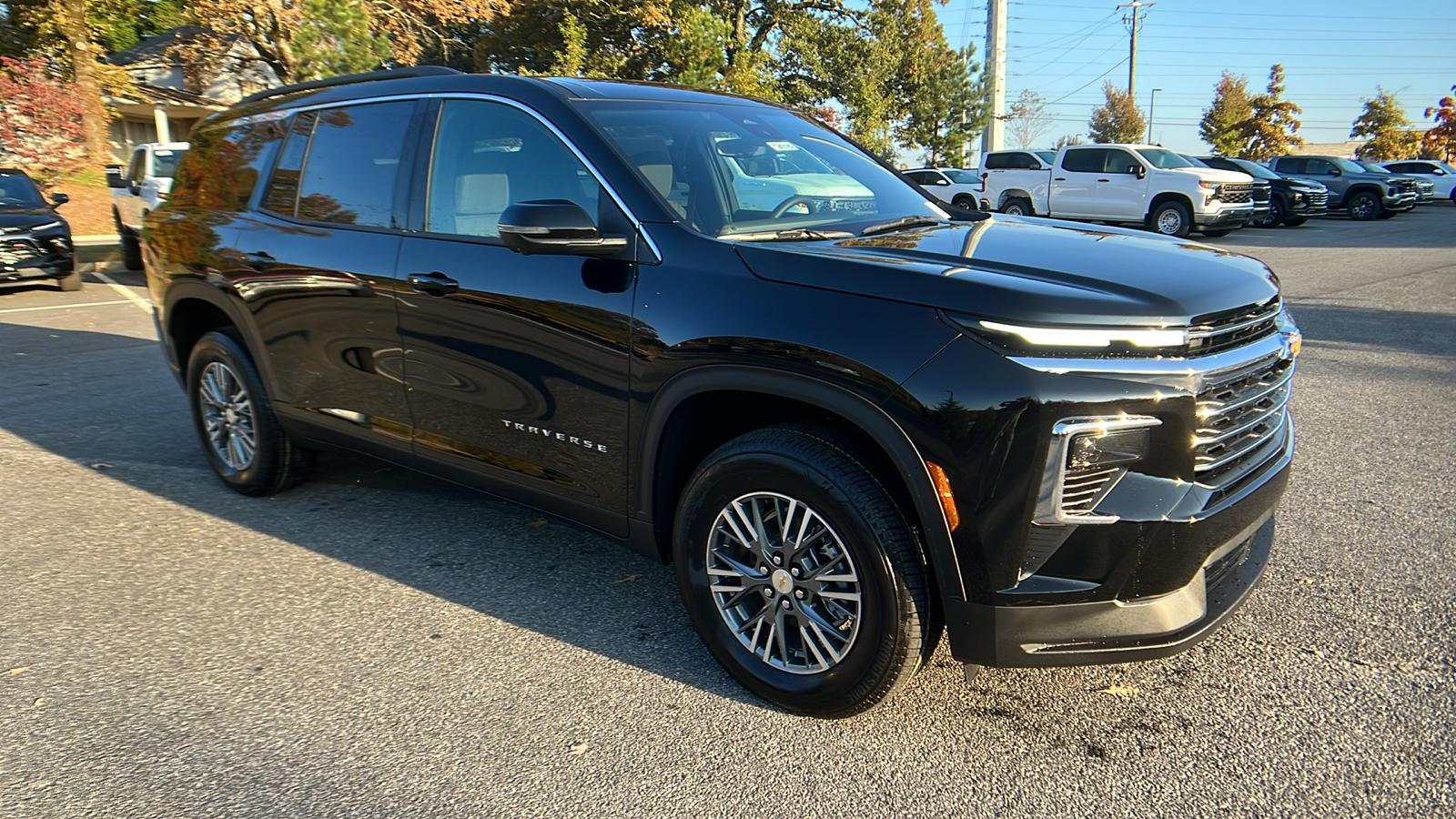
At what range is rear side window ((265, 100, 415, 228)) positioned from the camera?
3969 mm

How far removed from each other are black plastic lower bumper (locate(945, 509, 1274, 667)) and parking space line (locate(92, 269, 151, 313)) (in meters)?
11.6

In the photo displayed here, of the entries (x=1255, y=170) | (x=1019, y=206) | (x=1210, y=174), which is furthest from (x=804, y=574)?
(x=1255, y=170)

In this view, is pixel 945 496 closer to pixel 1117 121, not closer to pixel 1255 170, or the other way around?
pixel 1255 170

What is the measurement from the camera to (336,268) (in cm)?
405

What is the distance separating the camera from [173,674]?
3248 mm

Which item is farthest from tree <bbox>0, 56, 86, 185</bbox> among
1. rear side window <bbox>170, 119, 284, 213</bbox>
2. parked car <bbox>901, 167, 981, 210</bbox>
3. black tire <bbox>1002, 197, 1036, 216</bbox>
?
rear side window <bbox>170, 119, 284, 213</bbox>

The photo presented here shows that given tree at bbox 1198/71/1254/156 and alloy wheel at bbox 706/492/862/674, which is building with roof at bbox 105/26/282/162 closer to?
alloy wheel at bbox 706/492/862/674

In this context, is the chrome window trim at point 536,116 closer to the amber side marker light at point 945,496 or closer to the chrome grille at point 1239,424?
the amber side marker light at point 945,496

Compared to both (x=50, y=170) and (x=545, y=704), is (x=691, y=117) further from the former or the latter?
(x=50, y=170)

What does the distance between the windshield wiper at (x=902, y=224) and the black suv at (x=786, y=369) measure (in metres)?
0.02

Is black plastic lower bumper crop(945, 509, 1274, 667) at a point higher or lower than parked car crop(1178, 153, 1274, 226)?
lower

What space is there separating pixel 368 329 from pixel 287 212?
905 mm

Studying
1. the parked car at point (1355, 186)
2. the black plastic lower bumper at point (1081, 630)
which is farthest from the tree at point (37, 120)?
the parked car at point (1355, 186)

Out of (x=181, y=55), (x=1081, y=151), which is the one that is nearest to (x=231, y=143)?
(x=1081, y=151)
